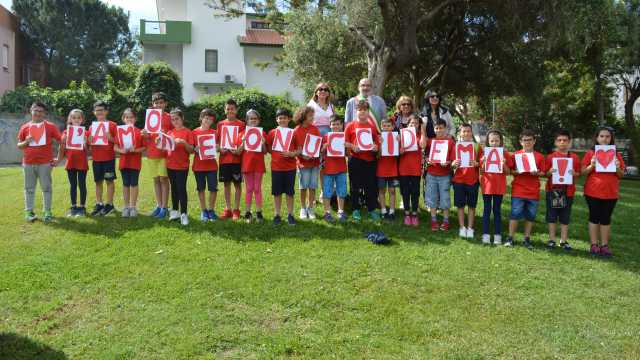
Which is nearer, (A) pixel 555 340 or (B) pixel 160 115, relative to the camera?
(A) pixel 555 340

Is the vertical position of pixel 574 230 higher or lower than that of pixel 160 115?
lower

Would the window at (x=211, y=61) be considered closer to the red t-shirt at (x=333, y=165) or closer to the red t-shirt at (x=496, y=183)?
the red t-shirt at (x=333, y=165)

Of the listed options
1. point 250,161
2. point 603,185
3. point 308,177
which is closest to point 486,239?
point 603,185

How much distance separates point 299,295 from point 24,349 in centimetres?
280

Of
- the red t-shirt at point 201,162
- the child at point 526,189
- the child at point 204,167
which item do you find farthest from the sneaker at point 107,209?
the child at point 526,189

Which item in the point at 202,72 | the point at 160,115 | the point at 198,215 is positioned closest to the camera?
the point at 160,115

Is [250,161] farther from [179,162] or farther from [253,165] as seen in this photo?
[179,162]

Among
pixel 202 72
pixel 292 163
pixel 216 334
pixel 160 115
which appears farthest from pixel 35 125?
pixel 202 72

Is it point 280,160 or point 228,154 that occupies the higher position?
point 228,154

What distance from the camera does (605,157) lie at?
7.30m

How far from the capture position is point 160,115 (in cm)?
816

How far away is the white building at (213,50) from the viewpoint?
34750 millimetres

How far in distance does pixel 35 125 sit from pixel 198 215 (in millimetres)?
3170

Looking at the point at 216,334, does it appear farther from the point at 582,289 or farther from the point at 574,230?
the point at 574,230
